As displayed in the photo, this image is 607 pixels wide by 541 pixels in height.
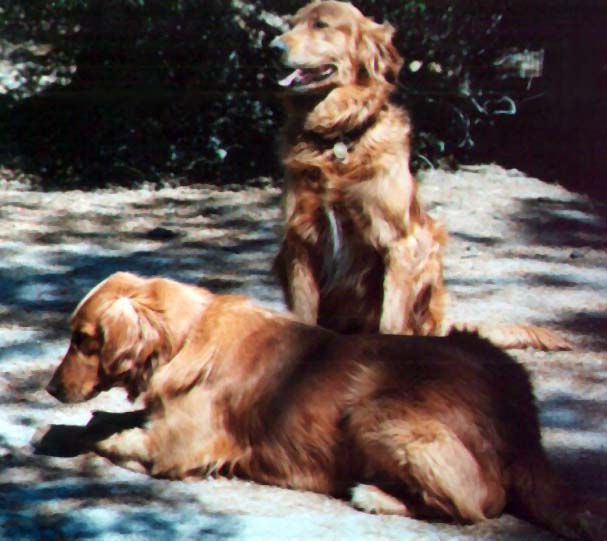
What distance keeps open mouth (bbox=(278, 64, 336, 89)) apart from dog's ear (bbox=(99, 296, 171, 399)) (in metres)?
1.67

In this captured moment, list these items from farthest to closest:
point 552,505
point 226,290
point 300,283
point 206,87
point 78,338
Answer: point 206,87, point 226,290, point 300,283, point 78,338, point 552,505

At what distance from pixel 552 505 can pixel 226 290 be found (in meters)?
2.73

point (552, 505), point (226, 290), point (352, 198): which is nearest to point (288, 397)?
point (552, 505)

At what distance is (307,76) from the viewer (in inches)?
Answer: 212

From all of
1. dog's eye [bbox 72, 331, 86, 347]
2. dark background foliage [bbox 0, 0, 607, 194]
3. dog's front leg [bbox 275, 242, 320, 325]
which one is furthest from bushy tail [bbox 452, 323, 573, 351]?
dog's eye [bbox 72, 331, 86, 347]

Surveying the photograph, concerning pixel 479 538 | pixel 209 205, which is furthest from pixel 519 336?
pixel 209 205

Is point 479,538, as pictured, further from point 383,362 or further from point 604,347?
point 604,347

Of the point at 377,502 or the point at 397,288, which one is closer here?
the point at 377,502

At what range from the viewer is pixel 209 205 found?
7488 mm

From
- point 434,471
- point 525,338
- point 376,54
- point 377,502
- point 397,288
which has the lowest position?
point 377,502

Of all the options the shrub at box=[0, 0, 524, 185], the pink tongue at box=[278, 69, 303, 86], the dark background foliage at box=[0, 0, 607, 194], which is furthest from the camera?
the shrub at box=[0, 0, 524, 185]

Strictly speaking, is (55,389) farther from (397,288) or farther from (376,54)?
(376,54)

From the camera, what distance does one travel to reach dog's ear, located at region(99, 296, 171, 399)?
405 centimetres

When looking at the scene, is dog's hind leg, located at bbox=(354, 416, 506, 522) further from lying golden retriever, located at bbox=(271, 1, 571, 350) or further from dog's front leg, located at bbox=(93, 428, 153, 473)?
lying golden retriever, located at bbox=(271, 1, 571, 350)
